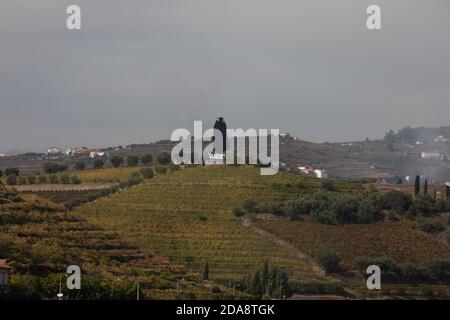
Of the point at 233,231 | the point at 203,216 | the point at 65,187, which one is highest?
the point at 65,187

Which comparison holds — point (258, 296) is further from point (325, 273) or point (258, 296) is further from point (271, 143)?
point (271, 143)

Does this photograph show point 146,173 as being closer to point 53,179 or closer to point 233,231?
point 53,179

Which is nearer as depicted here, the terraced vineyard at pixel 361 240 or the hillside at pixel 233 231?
the hillside at pixel 233 231

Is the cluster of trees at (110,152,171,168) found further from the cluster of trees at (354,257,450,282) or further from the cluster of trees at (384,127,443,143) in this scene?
the cluster of trees at (384,127,443,143)

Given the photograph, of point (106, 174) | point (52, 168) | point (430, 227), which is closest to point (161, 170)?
point (106, 174)

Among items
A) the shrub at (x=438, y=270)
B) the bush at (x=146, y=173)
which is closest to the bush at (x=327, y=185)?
the bush at (x=146, y=173)

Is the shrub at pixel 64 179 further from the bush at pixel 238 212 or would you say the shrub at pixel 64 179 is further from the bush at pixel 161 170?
the bush at pixel 238 212
